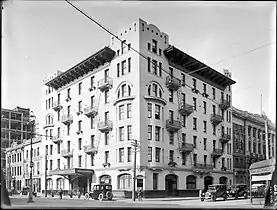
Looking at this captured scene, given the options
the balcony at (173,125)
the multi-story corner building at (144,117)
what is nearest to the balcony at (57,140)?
the multi-story corner building at (144,117)

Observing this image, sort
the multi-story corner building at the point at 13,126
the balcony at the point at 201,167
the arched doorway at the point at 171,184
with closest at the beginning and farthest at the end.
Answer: the multi-story corner building at the point at 13,126 < the arched doorway at the point at 171,184 < the balcony at the point at 201,167

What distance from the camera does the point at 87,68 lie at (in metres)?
5.28

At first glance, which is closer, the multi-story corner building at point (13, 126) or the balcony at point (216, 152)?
the multi-story corner building at point (13, 126)

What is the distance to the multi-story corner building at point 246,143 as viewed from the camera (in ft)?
17.4

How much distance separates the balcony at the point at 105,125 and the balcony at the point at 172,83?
5.20 feet

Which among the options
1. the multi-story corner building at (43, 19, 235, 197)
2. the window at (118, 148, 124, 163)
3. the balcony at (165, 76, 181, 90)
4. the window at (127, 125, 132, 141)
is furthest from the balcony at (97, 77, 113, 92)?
the balcony at (165, 76, 181, 90)

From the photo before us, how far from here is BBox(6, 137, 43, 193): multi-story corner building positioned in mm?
3973

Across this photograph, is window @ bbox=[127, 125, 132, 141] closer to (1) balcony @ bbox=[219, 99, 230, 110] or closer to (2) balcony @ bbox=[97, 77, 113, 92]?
(2) balcony @ bbox=[97, 77, 113, 92]

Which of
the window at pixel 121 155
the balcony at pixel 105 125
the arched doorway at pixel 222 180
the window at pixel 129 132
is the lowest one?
the arched doorway at pixel 222 180

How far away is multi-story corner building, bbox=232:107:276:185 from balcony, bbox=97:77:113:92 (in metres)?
2.20

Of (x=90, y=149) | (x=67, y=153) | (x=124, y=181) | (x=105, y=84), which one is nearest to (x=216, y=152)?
(x=124, y=181)

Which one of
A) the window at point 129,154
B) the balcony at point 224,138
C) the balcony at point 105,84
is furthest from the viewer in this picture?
the balcony at point 105,84

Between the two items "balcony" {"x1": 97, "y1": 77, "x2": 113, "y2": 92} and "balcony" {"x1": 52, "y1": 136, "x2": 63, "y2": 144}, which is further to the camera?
"balcony" {"x1": 97, "y1": 77, "x2": 113, "y2": 92}

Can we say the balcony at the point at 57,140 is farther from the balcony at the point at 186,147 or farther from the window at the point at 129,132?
the balcony at the point at 186,147
